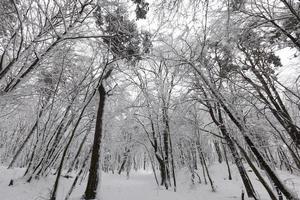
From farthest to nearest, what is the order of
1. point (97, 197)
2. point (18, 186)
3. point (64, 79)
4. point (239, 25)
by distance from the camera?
1. point (64, 79)
2. point (18, 186)
3. point (97, 197)
4. point (239, 25)

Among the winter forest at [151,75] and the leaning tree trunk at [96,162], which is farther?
the leaning tree trunk at [96,162]

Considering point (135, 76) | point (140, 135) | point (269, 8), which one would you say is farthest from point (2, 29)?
point (140, 135)

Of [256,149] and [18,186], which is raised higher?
[256,149]

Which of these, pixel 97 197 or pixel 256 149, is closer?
pixel 256 149

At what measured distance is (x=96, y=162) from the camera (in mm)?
7301

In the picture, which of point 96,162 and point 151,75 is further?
point 151,75

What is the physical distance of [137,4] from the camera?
4258 millimetres

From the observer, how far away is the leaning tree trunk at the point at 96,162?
6.67 metres

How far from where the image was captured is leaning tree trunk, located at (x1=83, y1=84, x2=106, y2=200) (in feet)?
21.9

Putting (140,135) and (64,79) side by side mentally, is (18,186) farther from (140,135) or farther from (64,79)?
(140,135)

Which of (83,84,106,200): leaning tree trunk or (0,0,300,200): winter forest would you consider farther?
(83,84,106,200): leaning tree trunk

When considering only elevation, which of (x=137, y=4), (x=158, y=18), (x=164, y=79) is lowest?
(x=158, y=18)

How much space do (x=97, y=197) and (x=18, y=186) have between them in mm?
5151

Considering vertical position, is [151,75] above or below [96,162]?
above
